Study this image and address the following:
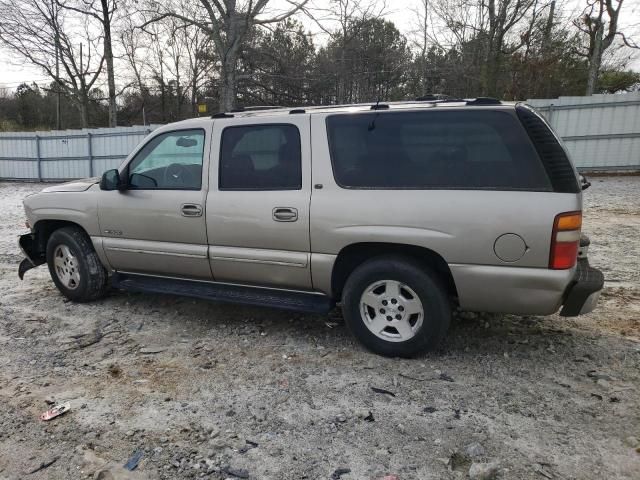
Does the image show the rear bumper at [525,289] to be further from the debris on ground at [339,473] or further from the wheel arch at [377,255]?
the debris on ground at [339,473]

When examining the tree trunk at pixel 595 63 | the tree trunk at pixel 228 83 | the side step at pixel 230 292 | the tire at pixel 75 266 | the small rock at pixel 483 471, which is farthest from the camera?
the tree trunk at pixel 595 63

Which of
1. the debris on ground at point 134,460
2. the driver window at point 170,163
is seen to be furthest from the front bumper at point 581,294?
the driver window at point 170,163

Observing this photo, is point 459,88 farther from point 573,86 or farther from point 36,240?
point 36,240

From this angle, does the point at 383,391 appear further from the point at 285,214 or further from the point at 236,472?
the point at 285,214

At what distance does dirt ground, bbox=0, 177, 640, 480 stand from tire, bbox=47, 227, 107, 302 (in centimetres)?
23

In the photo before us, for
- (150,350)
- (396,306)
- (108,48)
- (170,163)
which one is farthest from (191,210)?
(108,48)

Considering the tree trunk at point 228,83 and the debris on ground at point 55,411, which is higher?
the tree trunk at point 228,83

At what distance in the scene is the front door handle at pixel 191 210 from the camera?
4035 mm

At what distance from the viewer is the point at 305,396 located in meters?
3.09

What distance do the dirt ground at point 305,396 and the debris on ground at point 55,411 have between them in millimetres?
51

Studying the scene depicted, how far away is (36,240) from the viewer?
5105mm

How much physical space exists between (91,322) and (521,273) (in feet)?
12.6

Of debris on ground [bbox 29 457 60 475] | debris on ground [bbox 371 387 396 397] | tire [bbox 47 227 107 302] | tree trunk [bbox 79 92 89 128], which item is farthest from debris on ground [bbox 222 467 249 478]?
tree trunk [bbox 79 92 89 128]

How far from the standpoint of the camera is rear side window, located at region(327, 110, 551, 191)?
310cm
